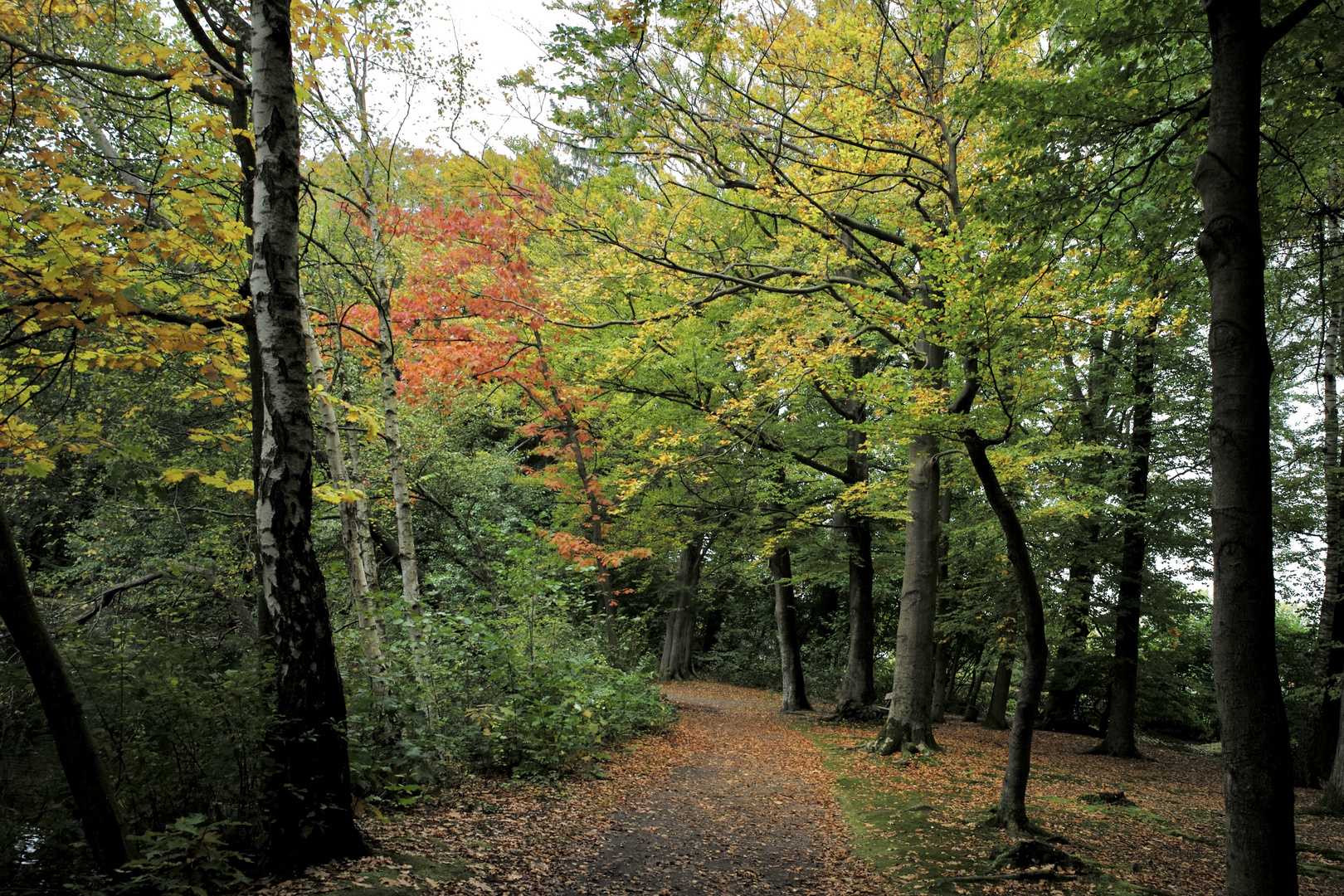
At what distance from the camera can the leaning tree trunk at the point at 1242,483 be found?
3223 mm

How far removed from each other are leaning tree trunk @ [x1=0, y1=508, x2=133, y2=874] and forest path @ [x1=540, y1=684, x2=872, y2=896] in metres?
2.54

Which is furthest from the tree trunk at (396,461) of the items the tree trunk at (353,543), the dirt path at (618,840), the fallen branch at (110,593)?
the dirt path at (618,840)

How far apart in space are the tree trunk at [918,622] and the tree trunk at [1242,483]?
679cm

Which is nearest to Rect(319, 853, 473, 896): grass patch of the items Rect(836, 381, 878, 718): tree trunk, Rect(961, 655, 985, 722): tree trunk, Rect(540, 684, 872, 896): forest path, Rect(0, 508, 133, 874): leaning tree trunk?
Rect(540, 684, 872, 896): forest path

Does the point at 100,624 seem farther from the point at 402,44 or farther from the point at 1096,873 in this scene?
the point at 1096,873

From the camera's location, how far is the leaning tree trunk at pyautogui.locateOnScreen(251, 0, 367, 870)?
391 cm

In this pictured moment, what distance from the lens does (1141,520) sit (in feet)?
42.5

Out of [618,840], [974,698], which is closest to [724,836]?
[618,840]

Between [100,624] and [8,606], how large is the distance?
4.32m

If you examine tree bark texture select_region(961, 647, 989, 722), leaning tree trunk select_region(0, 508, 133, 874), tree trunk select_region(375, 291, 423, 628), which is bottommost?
tree bark texture select_region(961, 647, 989, 722)

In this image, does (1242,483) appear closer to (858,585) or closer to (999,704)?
(858,585)

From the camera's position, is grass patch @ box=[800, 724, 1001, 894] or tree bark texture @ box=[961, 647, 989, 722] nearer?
grass patch @ box=[800, 724, 1001, 894]

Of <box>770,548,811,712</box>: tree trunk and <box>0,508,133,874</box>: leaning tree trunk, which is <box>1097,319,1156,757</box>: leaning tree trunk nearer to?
<box>770,548,811,712</box>: tree trunk

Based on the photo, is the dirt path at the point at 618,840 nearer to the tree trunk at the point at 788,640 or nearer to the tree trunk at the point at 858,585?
the tree trunk at the point at 858,585
